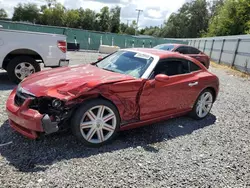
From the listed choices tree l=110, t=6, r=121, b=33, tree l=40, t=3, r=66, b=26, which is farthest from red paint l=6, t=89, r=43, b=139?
tree l=110, t=6, r=121, b=33

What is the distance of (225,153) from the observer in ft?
11.6

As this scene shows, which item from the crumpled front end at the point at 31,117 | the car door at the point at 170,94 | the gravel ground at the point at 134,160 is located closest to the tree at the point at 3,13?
the gravel ground at the point at 134,160

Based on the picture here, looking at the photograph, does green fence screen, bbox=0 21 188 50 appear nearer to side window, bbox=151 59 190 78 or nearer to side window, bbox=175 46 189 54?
side window, bbox=175 46 189 54

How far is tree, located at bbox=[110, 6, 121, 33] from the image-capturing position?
246 ft

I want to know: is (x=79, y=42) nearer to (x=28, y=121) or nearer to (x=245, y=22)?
(x=28, y=121)

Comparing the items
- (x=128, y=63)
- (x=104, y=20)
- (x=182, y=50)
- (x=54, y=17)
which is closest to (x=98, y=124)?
(x=128, y=63)

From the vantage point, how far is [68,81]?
317 cm

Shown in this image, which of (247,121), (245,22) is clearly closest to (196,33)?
(245,22)

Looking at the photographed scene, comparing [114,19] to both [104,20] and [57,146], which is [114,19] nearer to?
[104,20]

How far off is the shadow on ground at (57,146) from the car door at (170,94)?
1.21 ft

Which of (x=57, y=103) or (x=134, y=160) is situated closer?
(x=57, y=103)

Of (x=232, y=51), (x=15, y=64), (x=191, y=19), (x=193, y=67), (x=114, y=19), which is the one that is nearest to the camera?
(x=193, y=67)

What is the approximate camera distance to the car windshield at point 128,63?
377 cm

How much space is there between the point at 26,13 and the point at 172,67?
286 ft
